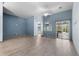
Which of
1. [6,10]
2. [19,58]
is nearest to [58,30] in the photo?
[19,58]

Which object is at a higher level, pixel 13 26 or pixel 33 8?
pixel 33 8

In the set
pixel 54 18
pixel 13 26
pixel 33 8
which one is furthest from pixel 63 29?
pixel 13 26

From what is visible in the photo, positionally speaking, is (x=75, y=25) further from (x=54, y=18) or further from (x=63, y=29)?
(x=54, y=18)

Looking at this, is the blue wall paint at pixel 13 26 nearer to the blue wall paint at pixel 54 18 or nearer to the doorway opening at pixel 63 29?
the blue wall paint at pixel 54 18

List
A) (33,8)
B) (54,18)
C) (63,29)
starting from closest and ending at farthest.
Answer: (33,8)
(63,29)
(54,18)

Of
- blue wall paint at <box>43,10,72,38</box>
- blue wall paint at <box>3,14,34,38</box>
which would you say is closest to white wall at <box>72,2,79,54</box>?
blue wall paint at <box>43,10,72,38</box>

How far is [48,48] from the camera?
3006mm

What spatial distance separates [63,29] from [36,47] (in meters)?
0.99

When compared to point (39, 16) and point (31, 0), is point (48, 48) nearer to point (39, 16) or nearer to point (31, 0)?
point (39, 16)

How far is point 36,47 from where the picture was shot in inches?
120

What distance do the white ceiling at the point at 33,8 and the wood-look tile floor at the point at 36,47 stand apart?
0.80 meters

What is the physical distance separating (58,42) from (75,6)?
118cm

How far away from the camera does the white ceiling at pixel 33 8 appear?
2.75 meters

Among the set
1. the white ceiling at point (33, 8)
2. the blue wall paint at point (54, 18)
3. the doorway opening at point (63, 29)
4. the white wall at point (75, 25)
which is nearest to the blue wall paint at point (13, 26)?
the white ceiling at point (33, 8)
